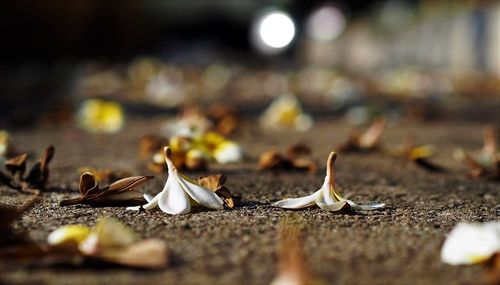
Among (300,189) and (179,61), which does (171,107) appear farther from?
(179,61)

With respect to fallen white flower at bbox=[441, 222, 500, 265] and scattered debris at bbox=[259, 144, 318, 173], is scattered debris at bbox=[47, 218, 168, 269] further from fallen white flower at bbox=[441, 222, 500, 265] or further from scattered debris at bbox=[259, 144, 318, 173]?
scattered debris at bbox=[259, 144, 318, 173]

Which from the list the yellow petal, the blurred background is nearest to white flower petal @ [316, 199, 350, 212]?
the yellow petal

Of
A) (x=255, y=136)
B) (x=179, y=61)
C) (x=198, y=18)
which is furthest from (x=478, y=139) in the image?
(x=198, y=18)

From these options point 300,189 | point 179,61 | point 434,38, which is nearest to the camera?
point 300,189

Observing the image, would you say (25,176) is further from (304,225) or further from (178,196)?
(304,225)

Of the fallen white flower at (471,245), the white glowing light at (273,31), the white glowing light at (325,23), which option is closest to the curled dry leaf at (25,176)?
the fallen white flower at (471,245)
